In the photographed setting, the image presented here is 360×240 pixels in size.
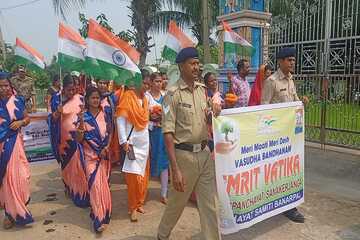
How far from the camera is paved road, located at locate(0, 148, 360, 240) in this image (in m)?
3.82

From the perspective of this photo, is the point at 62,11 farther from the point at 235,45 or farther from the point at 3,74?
the point at 3,74

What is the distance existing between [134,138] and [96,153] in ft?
1.46

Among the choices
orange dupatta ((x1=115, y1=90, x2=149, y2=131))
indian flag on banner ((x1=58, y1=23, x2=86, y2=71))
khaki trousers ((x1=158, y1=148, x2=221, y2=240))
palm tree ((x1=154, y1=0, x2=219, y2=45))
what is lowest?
khaki trousers ((x1=158, y1=148, x2=221, y2=240))

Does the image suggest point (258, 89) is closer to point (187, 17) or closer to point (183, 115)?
point (183, 115)

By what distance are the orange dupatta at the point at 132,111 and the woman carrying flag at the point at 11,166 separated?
3.53 ft

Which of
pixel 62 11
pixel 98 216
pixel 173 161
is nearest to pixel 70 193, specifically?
pixel 98 216

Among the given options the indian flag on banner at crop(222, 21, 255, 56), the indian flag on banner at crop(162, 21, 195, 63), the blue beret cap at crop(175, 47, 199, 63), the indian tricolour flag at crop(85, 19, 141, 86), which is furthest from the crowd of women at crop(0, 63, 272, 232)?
the indian flag on banner at crop(222, 21, 255, 56)

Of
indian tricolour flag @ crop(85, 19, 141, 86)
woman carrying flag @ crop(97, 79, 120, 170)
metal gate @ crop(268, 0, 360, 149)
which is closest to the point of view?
indian tricolour flag @ crop(85, 19, 141, 86)

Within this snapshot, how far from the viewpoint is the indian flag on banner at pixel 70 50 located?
4691 millimetres

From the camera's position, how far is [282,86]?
4.11 meters

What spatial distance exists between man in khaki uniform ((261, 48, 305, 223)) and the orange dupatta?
132 cm

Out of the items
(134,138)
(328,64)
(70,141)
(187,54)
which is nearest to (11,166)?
(70,141)

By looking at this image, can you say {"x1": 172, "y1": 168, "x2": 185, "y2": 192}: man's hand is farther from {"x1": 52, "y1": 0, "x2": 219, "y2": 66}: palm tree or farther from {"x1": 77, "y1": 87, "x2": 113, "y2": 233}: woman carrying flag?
{"x1": 52, "y1": 0, "x2": 219, "y2": 66}: palm tree

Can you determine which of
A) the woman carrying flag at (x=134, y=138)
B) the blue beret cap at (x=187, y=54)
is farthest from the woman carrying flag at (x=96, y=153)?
the blue beret cap at (x=187, y=54)
